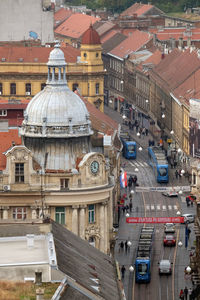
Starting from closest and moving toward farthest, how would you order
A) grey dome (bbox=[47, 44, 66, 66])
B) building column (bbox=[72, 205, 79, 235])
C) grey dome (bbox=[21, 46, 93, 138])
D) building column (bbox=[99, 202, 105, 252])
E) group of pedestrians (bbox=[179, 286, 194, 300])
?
building column (bbox=[72, 205, 79, 235]) → grey dome (bbox=[21, 46, 93, 138]) → building column (bbox=[99, 202, 105, 252]) → grey dome (bbox=[47, 44, 66, 66]) → group of pedestrians (bbox=[179, 286, 194, 300])

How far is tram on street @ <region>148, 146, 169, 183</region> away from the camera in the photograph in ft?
573

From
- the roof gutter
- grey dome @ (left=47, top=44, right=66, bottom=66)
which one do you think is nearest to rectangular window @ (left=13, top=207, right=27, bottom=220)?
grey dome @ (left=47, top=44, right=66, bottom=66)

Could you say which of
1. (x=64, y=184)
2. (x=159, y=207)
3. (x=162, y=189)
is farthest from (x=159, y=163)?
(x=64, y=184)

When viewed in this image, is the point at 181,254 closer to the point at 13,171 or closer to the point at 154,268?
the point at 154,268

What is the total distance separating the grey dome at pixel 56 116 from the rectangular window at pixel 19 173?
2.68 meters

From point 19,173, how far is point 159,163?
73.8 metres

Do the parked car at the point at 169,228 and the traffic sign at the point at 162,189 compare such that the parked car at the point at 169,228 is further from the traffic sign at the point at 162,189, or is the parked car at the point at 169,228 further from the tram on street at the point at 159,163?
the tram on street at the point at 159,163

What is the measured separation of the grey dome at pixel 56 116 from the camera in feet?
347

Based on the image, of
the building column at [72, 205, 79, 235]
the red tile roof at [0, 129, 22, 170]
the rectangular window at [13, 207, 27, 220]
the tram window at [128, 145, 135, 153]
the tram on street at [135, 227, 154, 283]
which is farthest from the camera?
the tram window at [128, 145, 135, 153]

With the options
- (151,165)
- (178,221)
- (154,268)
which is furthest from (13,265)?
(151,165)

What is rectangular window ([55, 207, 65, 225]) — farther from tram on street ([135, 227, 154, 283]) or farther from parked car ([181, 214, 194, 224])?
parked car ([181, 214, 194, 224])

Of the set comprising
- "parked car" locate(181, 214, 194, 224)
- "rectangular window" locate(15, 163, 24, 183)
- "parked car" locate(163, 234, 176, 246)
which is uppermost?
"rectangular window" locate(15, 163, 24, 183)

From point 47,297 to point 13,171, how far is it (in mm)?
47296

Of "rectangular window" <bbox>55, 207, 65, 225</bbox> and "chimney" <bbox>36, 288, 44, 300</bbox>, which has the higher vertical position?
"chimney" <bbox>36, 288, 44, 300</bbox>
